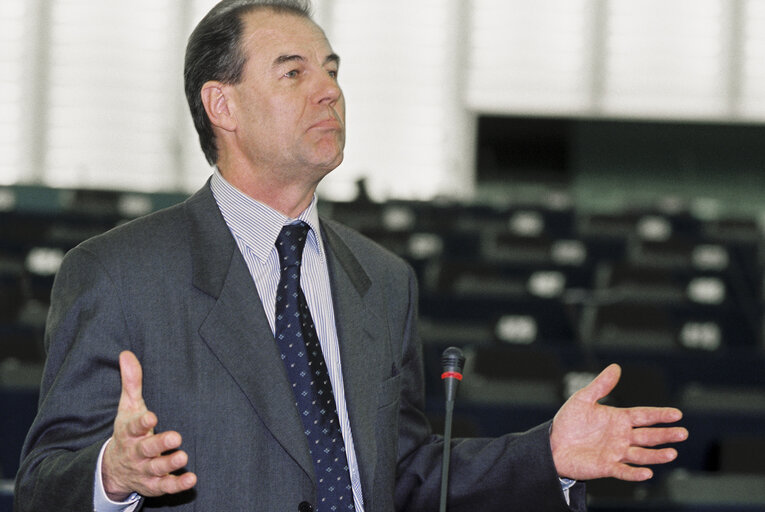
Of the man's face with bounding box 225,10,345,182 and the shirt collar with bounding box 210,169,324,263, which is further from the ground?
the man's face with bounding box 225,10,345,182

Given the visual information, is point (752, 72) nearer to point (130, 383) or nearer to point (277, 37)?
point (277, 37)

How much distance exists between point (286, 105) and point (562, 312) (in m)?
4.27

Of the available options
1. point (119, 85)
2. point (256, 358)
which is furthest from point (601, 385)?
point (119, 85)

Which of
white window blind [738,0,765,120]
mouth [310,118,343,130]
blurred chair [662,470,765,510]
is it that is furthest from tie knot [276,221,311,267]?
white window blind [738,0,765,120]

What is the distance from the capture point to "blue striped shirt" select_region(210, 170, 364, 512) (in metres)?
1.83

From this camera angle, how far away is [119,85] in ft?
38.9

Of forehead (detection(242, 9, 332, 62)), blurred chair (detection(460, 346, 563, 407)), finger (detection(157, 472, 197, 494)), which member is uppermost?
forehead (detection(242, 9, 332, 62))

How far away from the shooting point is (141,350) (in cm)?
168

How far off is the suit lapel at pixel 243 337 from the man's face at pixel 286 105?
200 mm

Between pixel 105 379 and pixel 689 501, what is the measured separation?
1.93 meters

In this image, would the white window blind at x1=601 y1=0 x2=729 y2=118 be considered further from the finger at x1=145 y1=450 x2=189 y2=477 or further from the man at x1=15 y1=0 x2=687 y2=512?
the finger at x1=145 y1=450 x2=189 y2=477

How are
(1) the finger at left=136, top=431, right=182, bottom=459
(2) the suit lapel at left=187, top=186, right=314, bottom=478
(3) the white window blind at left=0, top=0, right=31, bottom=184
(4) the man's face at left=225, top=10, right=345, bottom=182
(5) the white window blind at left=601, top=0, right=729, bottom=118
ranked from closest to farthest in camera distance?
(1) the finger at left=136, top=431, right=182, bottom=459, (2) the suit lapel at left=187, top=186, right=314, bottom=478, (4) the man's face at left=225, top=10, right=345, bottom=182, (3) the white window blind at left=0, top=0, right=31, bottom=184, (5) the white window blind at left=601, top=0, right=729, bottom=118

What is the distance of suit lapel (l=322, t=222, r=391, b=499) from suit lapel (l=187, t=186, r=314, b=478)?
0.14m

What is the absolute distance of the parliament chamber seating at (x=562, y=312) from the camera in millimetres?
3979
